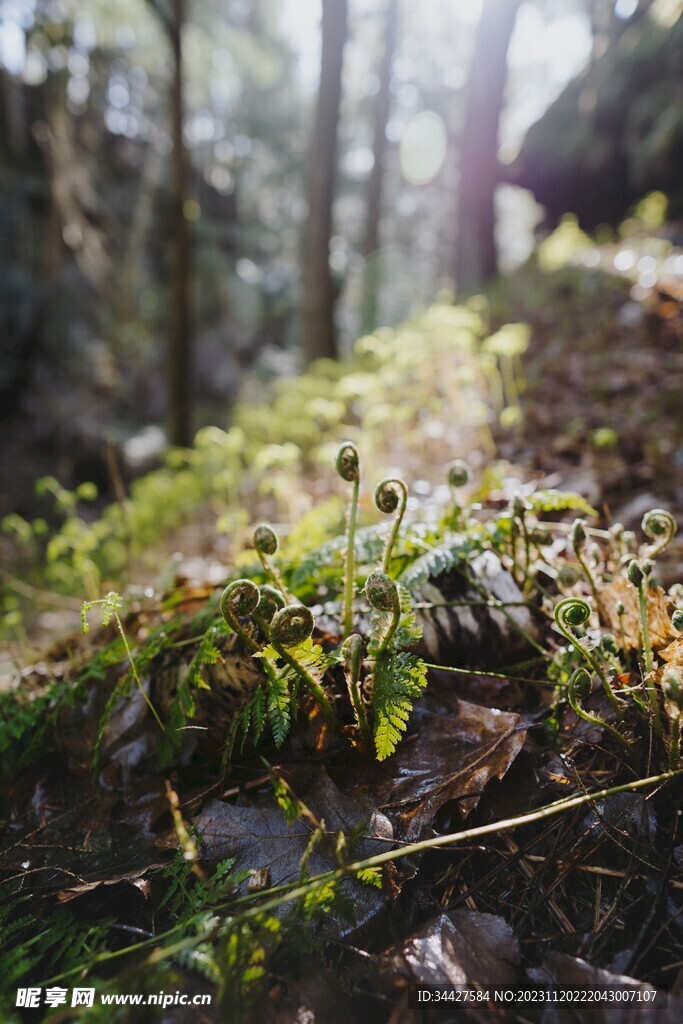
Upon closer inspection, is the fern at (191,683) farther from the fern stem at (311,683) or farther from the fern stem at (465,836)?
the fern stem at (465,836)

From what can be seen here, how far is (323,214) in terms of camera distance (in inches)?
356

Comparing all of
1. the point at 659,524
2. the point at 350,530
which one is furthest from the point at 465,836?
the point at 659,524

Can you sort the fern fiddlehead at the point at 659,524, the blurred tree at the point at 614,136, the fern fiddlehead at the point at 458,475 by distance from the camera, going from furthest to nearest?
the blurred tree at the point at 614,136, the fern fiddlehead at the point at 458,475, the fern fiddlehead at the point at 659,524

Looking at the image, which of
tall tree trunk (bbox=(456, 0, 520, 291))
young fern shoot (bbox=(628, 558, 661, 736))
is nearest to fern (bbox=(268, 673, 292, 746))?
young fern shoot (bbox=(628, 558, 661, 736))

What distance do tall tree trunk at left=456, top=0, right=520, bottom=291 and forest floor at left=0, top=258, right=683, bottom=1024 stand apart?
9852mm

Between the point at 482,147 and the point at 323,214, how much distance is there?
11.3ft

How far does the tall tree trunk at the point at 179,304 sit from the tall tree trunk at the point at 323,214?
7.80 ft

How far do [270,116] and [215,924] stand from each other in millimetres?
25995

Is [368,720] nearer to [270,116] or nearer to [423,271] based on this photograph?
[270,116]

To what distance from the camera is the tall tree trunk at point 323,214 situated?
336 inches

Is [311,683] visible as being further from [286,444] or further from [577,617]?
[286,444]

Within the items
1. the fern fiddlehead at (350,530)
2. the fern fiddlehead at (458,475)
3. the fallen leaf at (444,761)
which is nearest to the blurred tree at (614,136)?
the fern fiddlehead at (458,475)

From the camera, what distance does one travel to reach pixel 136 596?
199 cm

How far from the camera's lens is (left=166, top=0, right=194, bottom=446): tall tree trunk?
22.8 feet
